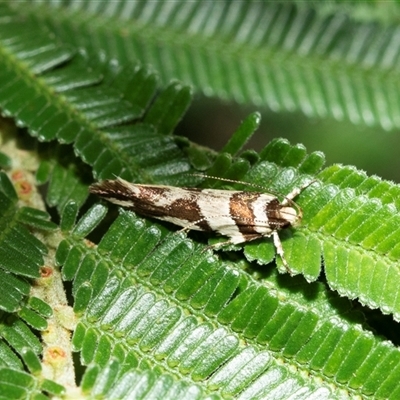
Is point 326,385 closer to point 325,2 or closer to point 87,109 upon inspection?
point 87,109

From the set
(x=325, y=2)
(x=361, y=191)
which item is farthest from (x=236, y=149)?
(x=325, y=2)

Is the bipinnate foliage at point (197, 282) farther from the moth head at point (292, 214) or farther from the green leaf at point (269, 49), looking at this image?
the green leaf at point (269, 49)

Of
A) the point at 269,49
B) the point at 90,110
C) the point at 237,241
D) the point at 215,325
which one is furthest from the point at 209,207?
the point at 269,49

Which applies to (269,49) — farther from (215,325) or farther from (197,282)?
(215,325)

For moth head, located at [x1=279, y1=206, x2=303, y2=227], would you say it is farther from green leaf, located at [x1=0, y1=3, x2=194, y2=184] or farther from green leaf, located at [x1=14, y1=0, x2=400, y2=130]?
green leaf, located at [x1=14, y1=0, x2=400, y2=130]

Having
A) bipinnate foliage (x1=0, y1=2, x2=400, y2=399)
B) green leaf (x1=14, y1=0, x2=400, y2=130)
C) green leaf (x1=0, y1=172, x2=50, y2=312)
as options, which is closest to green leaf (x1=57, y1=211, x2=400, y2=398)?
bipinnate foliage (x1=0, y1=2, x2=400, y2=399)

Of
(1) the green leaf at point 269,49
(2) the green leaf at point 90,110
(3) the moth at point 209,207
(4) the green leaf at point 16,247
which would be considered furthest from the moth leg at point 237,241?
(1) the green leaf at point 269,49

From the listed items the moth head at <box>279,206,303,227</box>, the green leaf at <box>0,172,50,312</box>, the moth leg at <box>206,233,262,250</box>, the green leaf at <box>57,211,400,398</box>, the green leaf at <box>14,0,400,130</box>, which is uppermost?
the green leaf at <box>14,0,400,130</box>
